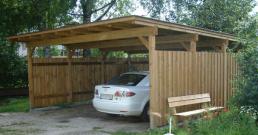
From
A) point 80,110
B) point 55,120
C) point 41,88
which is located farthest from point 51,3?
point 55,120

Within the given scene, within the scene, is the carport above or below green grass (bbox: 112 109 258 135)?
above

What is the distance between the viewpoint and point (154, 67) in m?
9.25

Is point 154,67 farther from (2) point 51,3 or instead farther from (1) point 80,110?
(2) point 51,3

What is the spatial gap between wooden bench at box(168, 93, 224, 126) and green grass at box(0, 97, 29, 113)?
6657mm

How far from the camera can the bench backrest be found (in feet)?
31.6

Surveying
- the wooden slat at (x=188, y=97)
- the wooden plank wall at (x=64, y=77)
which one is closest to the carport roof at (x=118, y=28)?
the wooden plank wall at (x=64, y=77)

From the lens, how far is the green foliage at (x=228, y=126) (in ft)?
25.8

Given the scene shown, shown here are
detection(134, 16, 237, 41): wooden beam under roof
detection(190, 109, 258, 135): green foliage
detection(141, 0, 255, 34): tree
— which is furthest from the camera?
detection(141, 0, 255, 34): tree

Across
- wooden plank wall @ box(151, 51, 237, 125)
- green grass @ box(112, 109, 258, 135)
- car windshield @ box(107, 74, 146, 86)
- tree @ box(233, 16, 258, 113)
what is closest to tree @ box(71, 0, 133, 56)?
car windshield @ box(107, 74, 146, 86)

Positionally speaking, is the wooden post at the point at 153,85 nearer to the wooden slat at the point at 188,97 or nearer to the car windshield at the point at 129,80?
the wooden slat at the point at 188,97

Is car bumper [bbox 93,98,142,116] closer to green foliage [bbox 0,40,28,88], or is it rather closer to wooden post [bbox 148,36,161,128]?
wooden post [bbox 148,36,161,128]

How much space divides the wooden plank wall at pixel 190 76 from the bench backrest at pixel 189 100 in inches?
7.2

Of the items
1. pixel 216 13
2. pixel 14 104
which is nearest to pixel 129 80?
pixel 14 104

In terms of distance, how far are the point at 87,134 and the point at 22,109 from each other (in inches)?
234
